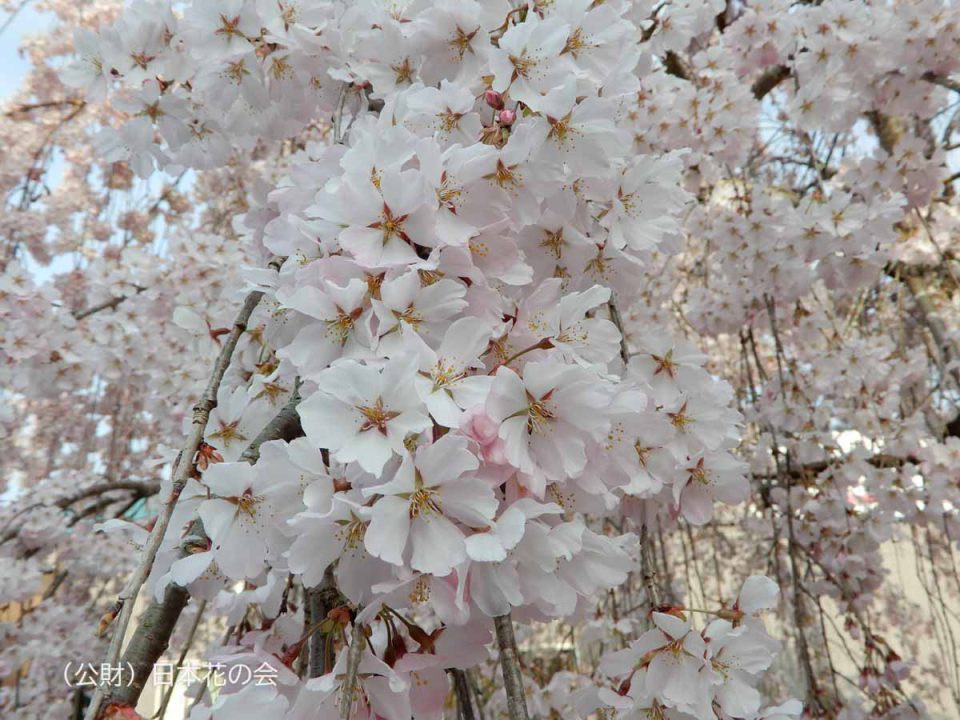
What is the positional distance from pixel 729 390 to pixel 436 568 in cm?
49

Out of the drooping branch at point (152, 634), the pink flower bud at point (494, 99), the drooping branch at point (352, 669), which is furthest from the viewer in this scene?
the pink flower bud at point (494, 99)

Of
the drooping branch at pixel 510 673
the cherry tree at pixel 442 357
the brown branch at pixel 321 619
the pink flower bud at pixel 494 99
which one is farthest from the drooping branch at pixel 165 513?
the pink flower bud at pixel 494 99

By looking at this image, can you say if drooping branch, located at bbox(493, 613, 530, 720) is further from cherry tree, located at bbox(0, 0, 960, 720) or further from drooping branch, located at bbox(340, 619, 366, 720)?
drooping branch, located at bbox(340, 619, 366, 720)

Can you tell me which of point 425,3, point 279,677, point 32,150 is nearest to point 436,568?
point 279,677

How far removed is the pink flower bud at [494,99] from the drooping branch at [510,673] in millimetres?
496

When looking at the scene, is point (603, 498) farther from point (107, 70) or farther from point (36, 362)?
point (36, 362)

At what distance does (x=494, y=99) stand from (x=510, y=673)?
0.54 meters

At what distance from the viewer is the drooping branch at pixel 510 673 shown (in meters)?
0.53

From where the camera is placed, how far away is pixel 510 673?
533 millimetres

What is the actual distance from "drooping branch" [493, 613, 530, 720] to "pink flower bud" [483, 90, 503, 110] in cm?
50

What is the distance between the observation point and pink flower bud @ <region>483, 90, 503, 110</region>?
0.74 m

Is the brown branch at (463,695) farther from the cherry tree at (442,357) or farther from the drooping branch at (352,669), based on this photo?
the drooping branch at (352,669)

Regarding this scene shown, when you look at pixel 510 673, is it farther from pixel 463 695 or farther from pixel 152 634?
pixel 152 634

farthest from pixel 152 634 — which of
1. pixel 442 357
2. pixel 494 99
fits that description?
pixel 494 99
